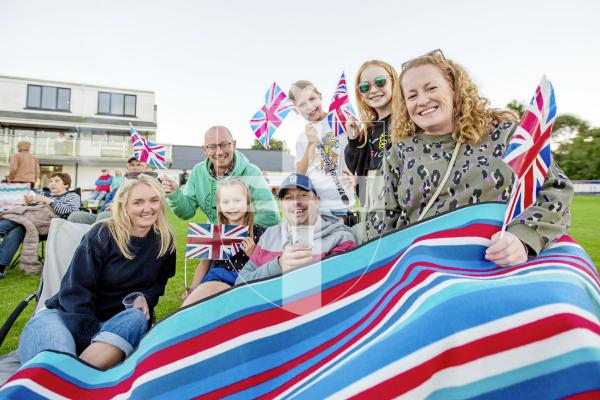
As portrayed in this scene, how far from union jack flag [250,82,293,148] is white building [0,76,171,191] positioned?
29.8 meters

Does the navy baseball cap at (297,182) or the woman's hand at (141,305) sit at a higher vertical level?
the navy baseball cap at (297,182)

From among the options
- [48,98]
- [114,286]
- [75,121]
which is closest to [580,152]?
[75,121]

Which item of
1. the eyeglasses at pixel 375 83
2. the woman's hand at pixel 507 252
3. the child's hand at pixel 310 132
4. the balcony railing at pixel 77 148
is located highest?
the balcony railing at pixel 77 148

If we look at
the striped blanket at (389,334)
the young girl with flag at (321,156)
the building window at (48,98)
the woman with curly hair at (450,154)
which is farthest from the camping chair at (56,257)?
the building window at (48,98)

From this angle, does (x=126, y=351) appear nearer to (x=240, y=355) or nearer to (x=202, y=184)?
(x=240, y=355)

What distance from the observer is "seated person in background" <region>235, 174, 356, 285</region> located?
205 cm

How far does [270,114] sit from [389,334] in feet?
5.54

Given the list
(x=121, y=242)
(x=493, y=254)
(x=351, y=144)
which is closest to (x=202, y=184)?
(x=121, y=242)

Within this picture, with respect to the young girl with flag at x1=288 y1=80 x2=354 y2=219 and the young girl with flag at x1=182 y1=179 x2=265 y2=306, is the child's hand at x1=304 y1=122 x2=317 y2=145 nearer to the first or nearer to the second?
the young girl with flag at x1=288 y1=80 x2=354 y2=219

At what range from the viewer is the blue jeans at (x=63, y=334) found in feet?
6.69

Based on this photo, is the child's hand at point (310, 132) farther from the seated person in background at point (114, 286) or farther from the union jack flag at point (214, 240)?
the seated person in background at point (114, 286)

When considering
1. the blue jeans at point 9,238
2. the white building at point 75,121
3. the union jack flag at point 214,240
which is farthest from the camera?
the white building at point 75,121

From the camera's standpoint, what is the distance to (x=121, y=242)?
8.29ft

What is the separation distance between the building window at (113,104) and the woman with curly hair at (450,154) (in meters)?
35.5
